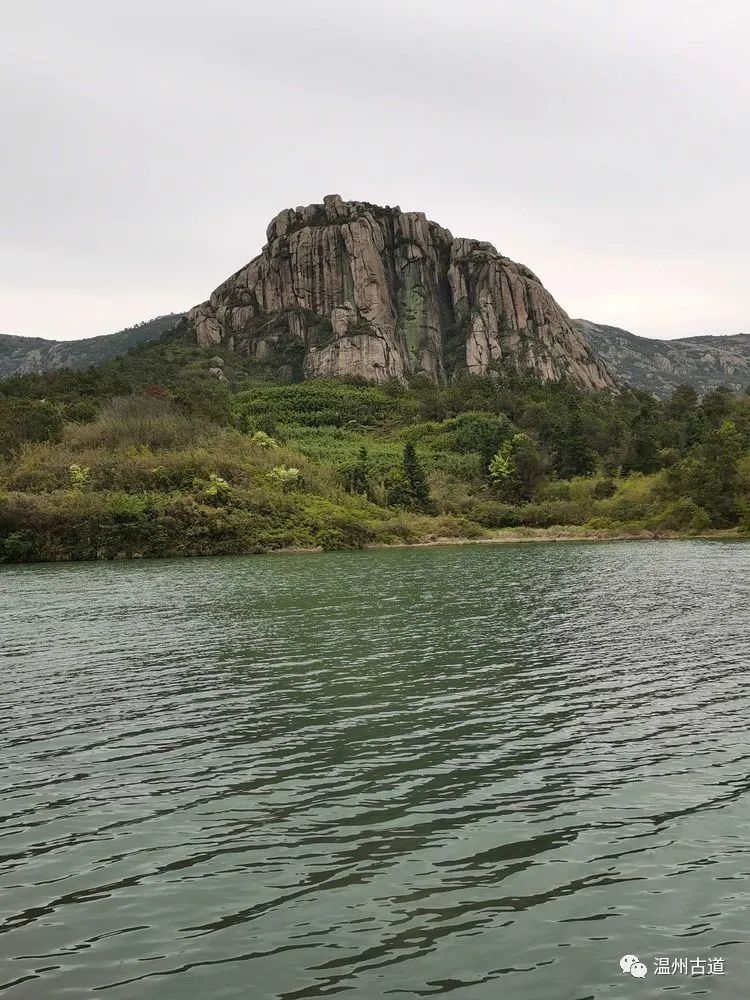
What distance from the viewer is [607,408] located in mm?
149750

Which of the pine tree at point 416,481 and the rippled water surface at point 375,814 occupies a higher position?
the pine tree at point 416,481

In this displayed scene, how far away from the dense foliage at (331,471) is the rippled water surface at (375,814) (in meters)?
50.5

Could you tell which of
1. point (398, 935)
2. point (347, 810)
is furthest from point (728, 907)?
point (347, 810)

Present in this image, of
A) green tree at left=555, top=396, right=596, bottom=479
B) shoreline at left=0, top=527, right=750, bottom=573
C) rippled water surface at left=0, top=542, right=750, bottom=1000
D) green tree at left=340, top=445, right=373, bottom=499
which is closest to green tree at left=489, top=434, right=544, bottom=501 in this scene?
green tree at left=555, top=396, right=596, bottom=479

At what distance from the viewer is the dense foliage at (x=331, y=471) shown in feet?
247

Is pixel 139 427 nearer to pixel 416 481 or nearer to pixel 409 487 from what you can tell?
pixel 409 487

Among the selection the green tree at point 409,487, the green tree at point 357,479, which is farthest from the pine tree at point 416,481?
the green tree at point 357,479

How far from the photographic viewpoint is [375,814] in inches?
442

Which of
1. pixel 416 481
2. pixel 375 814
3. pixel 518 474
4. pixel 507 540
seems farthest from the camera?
pixel 518 474

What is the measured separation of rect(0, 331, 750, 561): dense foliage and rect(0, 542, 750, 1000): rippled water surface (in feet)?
166

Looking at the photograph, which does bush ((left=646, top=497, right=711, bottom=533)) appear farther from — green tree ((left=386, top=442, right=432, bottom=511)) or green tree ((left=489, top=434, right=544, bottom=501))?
green tree ((left=386, top=442, right=432, bottom=511))

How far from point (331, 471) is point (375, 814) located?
89.0m

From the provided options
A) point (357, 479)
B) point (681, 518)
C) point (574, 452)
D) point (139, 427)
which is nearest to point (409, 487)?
Answer: point (357, 479)

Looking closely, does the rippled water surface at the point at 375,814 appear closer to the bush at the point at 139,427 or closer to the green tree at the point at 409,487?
the bush at the point at 139,427
